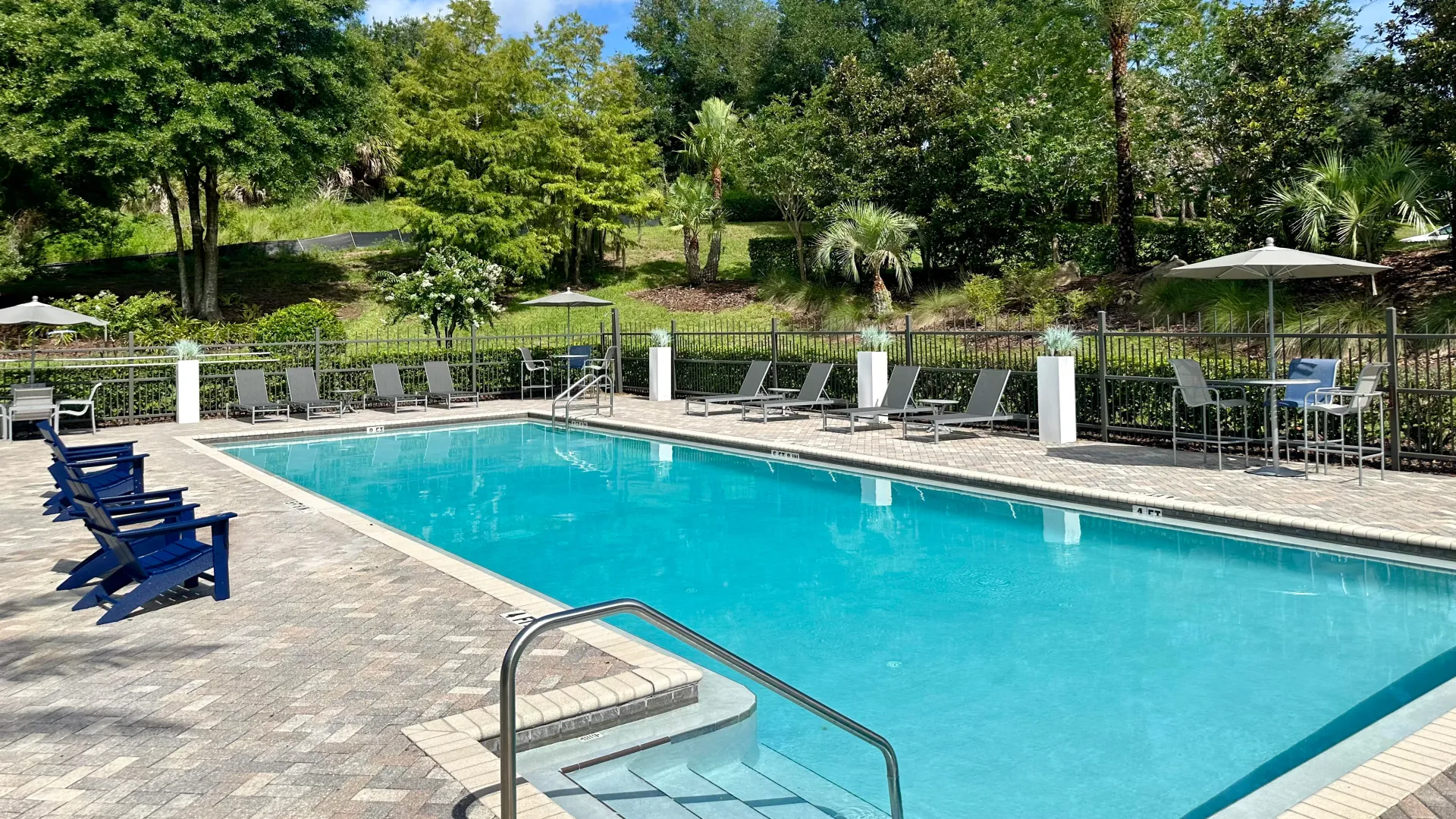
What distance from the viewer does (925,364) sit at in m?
15.8

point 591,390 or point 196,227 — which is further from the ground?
point 196,227

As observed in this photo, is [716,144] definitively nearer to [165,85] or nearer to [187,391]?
[165,85]

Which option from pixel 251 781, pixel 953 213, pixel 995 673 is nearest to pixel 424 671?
pixel 251 781

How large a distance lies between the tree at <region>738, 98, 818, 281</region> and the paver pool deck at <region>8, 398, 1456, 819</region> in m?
22.9

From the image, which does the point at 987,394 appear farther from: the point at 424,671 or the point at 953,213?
the point at 953,213

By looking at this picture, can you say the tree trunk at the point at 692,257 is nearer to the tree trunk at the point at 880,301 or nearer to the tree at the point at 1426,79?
the tree trunk at the point at 880,301

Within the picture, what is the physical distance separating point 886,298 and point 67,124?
69.3 feet

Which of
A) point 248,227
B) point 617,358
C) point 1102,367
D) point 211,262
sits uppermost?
point 248,227

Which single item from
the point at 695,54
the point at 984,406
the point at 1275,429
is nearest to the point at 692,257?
the point at 695,54

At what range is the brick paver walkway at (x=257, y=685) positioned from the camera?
11.3ft

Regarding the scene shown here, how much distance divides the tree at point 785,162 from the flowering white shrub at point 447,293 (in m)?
11.4

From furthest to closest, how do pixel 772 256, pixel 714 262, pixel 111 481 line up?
pixel 714 262, pixel 772 256, pixel 111 481

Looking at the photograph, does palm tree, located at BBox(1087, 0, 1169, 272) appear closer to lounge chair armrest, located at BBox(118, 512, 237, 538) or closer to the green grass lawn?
lounge chair armrest, located at BBox(118, 512, 237, 538)

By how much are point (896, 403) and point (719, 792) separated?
37.1 ft
